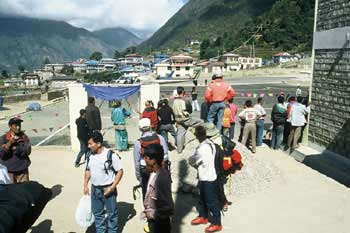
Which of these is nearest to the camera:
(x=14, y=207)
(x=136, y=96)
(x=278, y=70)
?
(x=14, y=207)

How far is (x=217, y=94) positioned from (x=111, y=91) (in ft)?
13.7

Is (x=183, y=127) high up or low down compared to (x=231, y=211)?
up

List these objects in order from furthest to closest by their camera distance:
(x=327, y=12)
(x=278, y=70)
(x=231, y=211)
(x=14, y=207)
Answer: (x=278, y=70) → (x=327, y=12) → (x=231, y=211) → (x=14, y=207)

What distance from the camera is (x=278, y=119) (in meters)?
10.9

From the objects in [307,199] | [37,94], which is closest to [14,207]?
[307,199]

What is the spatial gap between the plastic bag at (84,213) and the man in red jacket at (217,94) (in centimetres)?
432

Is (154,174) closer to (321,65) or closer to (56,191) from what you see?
(56,191)

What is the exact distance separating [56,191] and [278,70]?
62704 millimetres

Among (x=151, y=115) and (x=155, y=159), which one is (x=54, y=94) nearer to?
(x=151, y=115)

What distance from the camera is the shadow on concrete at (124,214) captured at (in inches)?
237

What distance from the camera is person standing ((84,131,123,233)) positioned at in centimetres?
488

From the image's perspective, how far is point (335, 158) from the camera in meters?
9.77

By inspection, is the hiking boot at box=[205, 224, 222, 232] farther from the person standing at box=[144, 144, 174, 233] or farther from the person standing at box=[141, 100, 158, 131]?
the person standing at box=[141, 100, 158, 131]

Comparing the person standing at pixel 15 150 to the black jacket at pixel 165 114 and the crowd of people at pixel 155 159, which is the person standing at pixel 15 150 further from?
the black jacket at pixel 165 114
